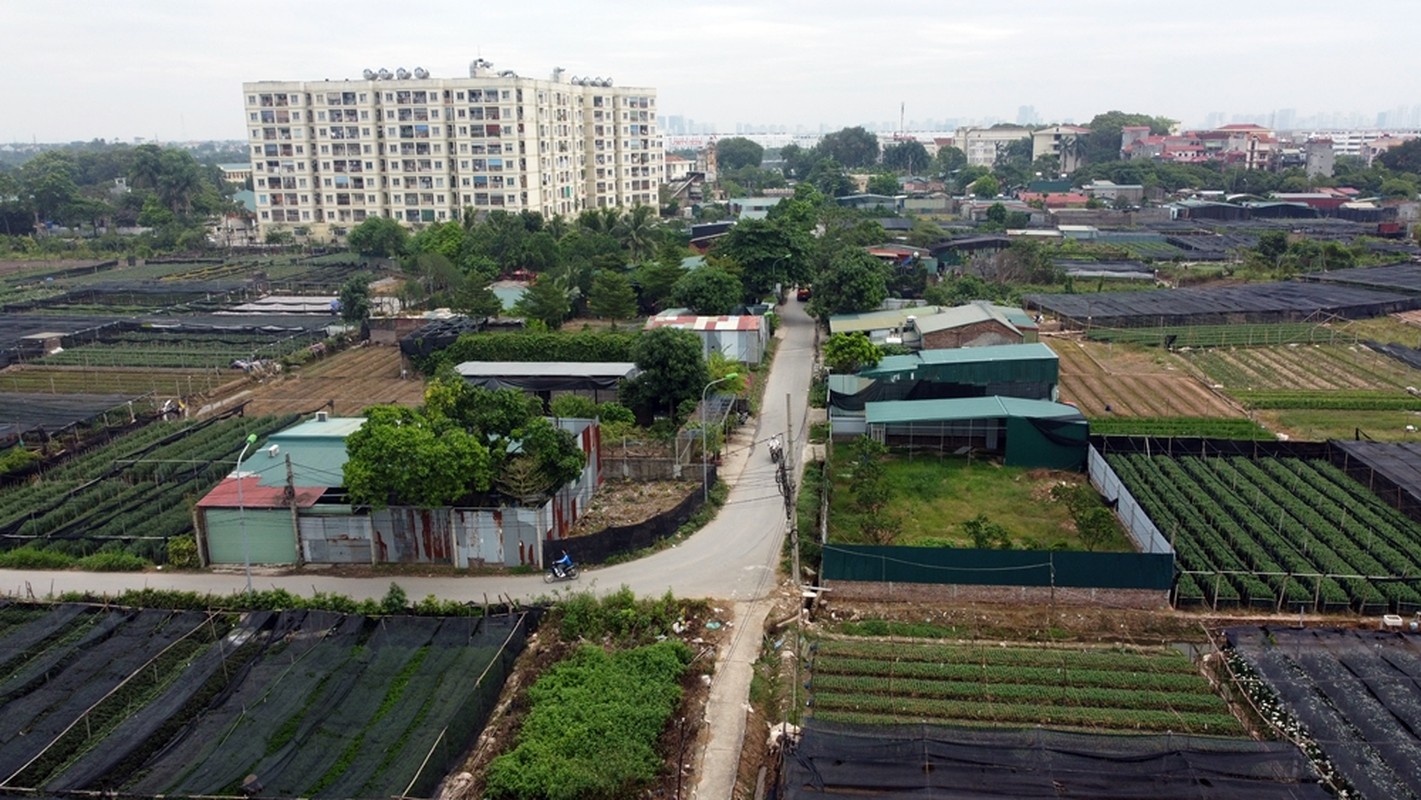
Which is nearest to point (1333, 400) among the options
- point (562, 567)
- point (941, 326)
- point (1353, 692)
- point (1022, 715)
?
point (941, 326)

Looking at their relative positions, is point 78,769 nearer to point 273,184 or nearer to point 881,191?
point 273,184

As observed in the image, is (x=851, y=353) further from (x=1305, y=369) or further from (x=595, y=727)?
(x=595, y=727)

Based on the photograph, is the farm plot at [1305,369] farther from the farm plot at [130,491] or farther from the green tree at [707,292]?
the farm plot at [130,491]

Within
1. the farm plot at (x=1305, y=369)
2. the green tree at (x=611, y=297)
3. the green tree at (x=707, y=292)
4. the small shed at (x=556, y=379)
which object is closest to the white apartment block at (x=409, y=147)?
the green tree at (x=611, y=297)

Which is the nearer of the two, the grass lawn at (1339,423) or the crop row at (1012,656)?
the crop row at (1012,656)

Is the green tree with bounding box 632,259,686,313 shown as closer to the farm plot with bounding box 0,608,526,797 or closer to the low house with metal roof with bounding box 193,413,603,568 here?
the low house with metal roof with bounding box 193,413,603,568

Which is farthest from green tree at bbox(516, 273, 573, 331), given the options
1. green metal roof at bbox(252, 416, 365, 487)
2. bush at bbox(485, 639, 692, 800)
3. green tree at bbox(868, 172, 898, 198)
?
green tree at bbox(868, 172, 898, 198)
